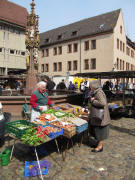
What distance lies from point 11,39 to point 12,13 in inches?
198

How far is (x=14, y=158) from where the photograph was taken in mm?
4188

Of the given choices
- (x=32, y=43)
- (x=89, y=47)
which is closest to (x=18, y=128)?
(x=32, y=43)

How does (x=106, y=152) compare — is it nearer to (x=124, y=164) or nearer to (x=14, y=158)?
(x=124, y=164)

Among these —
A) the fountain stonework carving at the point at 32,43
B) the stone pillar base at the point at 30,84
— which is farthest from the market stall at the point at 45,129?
the fountain stonework carving at the point at 32,43

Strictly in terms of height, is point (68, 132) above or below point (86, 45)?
below

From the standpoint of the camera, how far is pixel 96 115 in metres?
4.29

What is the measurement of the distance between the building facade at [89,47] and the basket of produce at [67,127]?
24.9m

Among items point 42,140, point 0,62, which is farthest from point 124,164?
point 0,62

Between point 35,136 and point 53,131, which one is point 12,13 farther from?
point 35,136

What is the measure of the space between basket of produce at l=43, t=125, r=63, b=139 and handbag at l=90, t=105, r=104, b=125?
948 millimetres

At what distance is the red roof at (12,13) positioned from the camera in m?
27.4

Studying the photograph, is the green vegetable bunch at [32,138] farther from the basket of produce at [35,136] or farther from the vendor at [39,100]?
the vendor at [39,100]

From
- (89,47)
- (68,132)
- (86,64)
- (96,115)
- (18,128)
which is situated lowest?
(68,132)

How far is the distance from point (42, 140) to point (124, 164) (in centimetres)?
205
